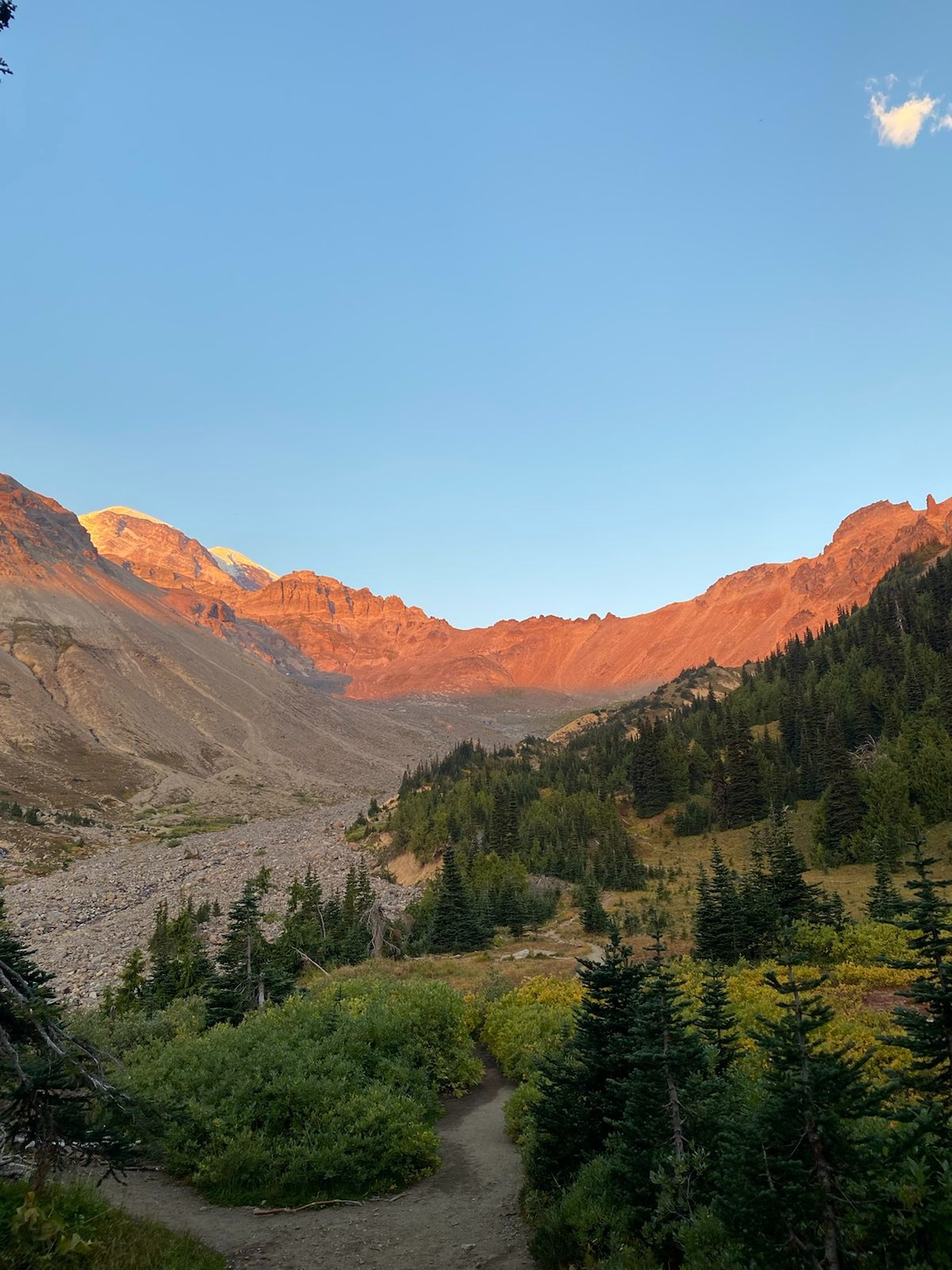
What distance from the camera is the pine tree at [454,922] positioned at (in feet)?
150

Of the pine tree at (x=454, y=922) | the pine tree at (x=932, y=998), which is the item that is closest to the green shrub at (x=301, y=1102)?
the pine tree at (x=932, y=998)

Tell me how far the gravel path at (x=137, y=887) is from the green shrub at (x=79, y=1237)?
4027cm

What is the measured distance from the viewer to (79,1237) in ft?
23.2

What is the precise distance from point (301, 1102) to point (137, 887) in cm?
7812

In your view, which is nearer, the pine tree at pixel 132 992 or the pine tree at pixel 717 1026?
the pine tree at pixel 717 1026

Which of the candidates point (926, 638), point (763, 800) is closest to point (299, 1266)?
point (763, 800)

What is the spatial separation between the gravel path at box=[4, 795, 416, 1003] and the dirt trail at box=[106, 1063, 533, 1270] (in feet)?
117

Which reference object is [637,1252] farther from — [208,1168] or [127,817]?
[127,817]

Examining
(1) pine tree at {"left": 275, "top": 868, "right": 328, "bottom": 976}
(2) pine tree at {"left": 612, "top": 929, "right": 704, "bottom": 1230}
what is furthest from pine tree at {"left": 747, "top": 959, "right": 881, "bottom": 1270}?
(1) pine tree at {"left": 275, "top": 868, "right": 328, "bottom": 976}

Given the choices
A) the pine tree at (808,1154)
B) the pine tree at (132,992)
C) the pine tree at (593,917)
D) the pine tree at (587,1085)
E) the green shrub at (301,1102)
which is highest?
the pine tree at (808,1154)

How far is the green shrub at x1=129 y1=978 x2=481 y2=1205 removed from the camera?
1437 cm

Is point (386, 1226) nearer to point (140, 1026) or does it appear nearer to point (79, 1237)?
point (79, 1237)

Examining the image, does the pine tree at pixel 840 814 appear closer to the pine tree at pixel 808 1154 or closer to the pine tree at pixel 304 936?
the pine tree at pixel 304 936

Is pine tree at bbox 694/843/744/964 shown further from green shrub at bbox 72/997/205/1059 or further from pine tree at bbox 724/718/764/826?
pine tree at bbox 724/718/764/826
